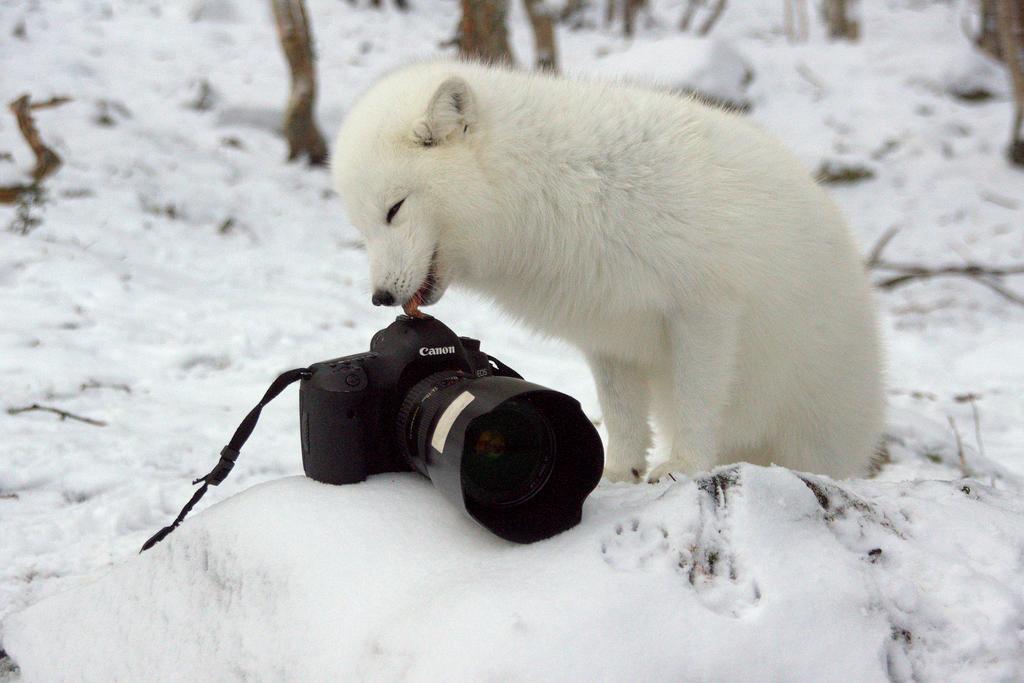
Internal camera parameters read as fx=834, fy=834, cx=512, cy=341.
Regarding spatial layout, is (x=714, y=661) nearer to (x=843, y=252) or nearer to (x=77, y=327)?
(x=843, y=252)

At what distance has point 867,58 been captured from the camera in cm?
1207

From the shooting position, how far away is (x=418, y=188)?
2346 millimetres

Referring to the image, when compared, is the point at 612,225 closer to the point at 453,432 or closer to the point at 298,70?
the point at 453,432

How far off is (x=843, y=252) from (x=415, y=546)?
186cm

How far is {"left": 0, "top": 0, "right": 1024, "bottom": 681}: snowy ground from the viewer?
1.34 metres

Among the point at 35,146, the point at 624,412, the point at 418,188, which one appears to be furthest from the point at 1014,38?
the point at 35,146

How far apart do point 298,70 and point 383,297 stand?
6823mm

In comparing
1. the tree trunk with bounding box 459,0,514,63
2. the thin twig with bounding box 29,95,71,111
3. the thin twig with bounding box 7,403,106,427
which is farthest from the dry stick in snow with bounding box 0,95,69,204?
the thin twig with bounding box 7,403,106,427

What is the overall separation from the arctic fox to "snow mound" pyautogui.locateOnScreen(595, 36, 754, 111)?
715 cm

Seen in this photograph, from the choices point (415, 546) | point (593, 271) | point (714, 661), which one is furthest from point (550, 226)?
point (714, 661)

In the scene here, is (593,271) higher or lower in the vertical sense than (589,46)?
higher

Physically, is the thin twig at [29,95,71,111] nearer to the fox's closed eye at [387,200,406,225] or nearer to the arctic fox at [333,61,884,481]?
the arctic fox at [333,61,884,481]

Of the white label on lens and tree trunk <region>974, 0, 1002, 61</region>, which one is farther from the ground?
the white label on lens

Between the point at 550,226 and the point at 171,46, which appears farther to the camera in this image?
the point at 171,46
